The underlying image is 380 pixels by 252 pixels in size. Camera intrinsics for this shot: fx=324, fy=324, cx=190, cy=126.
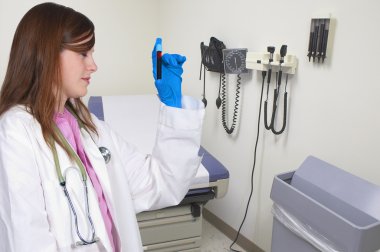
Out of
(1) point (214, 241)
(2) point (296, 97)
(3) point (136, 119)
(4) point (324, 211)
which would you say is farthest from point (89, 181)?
(1) point (214, 241)

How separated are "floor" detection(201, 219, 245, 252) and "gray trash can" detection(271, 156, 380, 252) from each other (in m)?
0.69

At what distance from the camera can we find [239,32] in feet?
5.65

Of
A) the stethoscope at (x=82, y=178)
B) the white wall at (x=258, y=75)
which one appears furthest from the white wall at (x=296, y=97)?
the stethoscope at (x=82, y=178)

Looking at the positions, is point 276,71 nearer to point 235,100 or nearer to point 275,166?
point 235,100

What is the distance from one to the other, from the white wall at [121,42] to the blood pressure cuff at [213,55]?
84 centimetres

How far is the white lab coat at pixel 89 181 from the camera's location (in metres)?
0.73

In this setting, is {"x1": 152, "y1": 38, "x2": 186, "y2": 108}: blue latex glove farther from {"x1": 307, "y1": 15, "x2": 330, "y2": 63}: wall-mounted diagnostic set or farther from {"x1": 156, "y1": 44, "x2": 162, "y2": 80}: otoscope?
{"x1": 307, "y1": 15, "x2": 330, "y2": 63}: wall-mounted diagnostic set

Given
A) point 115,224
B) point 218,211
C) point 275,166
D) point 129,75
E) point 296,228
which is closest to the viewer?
point 115,224

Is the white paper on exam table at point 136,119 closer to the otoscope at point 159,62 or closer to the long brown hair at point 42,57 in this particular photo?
the otoscope at point 159,62

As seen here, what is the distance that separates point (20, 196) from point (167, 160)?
0.42 meters

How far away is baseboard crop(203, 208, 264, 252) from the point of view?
1841 mm

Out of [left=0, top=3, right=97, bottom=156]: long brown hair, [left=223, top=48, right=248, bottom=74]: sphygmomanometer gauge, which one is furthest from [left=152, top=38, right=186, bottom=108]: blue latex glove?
[left=223, top=48, right=248, bottom=74]: sphygmomanometer gauge

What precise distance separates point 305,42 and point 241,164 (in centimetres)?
77

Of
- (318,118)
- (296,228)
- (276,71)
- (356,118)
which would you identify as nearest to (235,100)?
(276,71)
